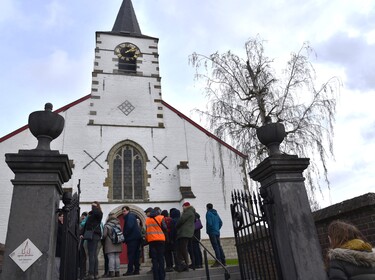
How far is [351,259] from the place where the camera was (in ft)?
8.29

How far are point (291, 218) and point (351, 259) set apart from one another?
1.75 metres

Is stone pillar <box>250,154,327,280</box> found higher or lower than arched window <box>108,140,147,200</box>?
lower

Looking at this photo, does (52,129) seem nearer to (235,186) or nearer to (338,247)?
(338,247)

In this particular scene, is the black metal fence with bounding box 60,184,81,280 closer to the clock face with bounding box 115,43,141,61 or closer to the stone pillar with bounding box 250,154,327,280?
the stone pillar with bounding box 250,154,327,280

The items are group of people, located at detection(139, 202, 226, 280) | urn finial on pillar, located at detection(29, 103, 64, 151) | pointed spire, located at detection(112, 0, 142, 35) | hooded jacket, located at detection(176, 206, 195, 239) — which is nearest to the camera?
urn finial on pillar, located at detection(29, 103, 64, 151)

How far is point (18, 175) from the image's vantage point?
3783 mm

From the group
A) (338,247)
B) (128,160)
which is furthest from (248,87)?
(338,247)

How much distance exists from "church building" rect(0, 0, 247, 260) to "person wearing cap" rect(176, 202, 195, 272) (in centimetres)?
586

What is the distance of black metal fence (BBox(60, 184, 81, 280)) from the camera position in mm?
3557

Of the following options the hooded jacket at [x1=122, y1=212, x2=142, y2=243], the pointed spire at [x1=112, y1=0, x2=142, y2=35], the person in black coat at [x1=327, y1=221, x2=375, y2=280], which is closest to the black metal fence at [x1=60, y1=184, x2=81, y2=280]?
the hooded jacket at [x1=122, y1=212, x2=142, y2=243]

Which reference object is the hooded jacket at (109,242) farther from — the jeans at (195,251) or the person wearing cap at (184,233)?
the jeans at (195,251)

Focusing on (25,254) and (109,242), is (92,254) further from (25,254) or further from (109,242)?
(25,254)

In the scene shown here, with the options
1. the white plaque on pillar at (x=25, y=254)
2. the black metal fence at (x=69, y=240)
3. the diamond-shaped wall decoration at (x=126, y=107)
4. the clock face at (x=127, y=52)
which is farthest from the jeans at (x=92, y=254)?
the clock face at (x=127, y=52)

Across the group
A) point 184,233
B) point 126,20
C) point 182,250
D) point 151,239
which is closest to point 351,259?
point 151,239
